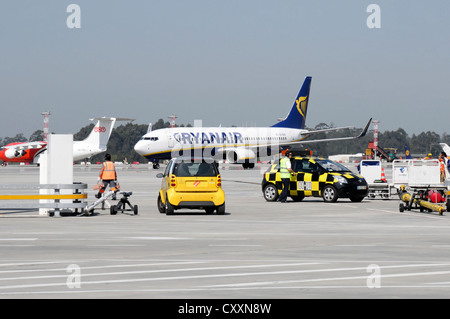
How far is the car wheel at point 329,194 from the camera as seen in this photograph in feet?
97.1

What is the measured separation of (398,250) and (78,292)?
6.80 meters

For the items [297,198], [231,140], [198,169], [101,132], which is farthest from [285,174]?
[101,132]

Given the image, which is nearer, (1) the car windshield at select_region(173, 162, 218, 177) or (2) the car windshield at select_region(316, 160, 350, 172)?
(1) the car windshield at select_region(173, 162, 218, 177)

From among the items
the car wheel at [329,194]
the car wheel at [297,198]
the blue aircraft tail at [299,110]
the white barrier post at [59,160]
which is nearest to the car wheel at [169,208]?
the white barrier post at [59,160]

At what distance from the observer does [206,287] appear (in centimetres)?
1002

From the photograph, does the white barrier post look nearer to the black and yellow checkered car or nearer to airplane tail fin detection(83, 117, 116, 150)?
the black and yellow checkered car

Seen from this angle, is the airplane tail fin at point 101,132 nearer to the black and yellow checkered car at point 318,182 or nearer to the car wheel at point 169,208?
the black and yellow checkered car at point 318,182

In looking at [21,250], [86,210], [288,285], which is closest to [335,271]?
[288,285]

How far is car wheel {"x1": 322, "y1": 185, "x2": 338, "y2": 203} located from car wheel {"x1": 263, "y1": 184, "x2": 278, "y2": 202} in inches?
70.0

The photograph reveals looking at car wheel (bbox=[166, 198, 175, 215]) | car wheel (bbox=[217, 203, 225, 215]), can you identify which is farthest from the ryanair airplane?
car wheel (bbox=[166, 198, 175, 215])

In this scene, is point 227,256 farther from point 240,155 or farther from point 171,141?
point 240,155

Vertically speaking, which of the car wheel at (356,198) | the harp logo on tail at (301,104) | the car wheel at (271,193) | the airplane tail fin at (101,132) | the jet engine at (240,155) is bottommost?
the car wheel at (356,198)

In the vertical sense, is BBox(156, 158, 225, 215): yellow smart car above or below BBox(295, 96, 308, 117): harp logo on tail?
below

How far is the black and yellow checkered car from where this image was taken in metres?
29.6
